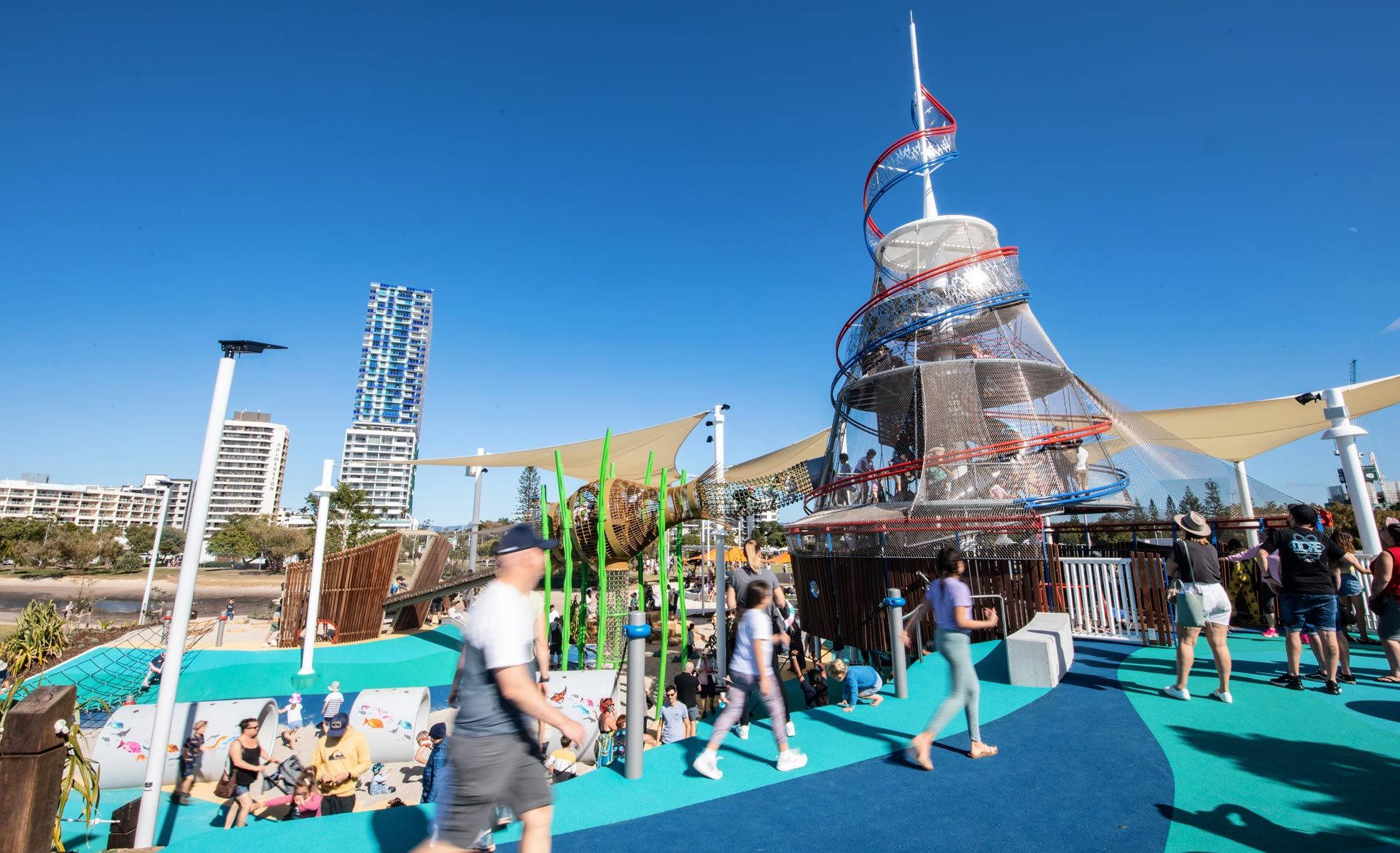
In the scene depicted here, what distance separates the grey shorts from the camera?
2357 millimetres

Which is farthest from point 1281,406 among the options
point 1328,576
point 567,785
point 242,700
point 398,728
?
point 242,700

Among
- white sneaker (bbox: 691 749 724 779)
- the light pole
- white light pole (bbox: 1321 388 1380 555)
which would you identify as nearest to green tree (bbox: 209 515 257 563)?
the light pole

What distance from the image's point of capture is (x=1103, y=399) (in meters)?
12.8

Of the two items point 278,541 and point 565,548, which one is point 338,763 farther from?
point 278,541

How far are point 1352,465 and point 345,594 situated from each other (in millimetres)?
20646

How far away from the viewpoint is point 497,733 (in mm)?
2426

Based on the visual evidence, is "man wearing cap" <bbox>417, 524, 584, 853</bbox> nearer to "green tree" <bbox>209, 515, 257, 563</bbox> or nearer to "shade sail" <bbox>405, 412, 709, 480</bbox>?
"shade sail" <bbox>405, 412, 709, 480</bbox>

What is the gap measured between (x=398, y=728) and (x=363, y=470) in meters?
134

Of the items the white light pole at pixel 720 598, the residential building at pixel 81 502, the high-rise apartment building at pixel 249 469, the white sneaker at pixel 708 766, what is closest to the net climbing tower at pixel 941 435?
the white light pole at pixel 720 598

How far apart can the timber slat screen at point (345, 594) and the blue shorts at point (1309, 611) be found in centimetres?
1859

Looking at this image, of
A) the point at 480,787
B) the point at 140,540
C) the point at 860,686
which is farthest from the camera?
the point at 140,540

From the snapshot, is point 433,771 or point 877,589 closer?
point 433,771

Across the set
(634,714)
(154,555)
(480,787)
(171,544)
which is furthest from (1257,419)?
(171,544)

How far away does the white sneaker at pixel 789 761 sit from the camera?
4.17 m
